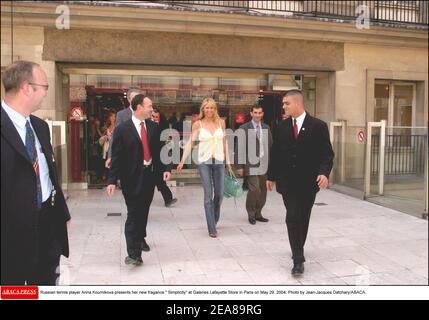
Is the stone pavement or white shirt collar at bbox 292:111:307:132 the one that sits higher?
white shirt collar at bbox 292:111:307:132

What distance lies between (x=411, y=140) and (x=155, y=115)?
403cm

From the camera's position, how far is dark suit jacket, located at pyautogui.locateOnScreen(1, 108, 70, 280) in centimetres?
126

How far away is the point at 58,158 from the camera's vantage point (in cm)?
163

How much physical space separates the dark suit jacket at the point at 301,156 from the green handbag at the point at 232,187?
0.14 m

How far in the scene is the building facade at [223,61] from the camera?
1365mm

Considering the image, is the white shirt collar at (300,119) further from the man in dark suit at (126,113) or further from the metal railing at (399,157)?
the metal railing at (399,157)

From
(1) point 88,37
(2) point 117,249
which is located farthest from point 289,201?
(2) point 117,249

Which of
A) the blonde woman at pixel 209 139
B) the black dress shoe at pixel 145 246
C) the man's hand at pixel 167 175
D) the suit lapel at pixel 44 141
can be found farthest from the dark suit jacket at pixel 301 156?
the black dress shoe at pixel 145 246

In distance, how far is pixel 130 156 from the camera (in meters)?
1.87

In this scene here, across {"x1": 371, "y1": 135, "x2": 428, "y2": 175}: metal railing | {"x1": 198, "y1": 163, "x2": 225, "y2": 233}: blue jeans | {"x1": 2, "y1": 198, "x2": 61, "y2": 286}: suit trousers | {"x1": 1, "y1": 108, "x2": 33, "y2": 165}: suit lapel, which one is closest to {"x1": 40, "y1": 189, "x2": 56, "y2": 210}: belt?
{"x1": 2, "y1": 198, "x2": 61, "y2": 286}: suit trousers

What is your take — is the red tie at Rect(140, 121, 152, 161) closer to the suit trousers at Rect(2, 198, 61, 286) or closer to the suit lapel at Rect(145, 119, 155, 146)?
the suit lapel at Rect(145, 119, 155, 146)

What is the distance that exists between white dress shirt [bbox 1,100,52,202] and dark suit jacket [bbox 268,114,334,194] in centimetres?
79
